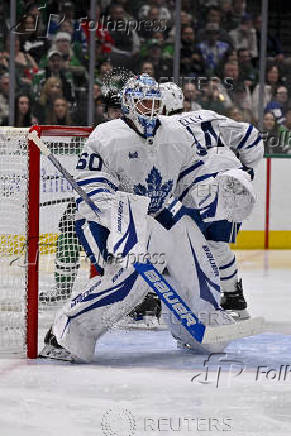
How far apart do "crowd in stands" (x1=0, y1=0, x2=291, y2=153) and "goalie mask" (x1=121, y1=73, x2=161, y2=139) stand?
402 centimetres

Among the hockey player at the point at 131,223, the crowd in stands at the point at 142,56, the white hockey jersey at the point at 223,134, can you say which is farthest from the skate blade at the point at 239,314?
the crowd in stands at the point at 142,56

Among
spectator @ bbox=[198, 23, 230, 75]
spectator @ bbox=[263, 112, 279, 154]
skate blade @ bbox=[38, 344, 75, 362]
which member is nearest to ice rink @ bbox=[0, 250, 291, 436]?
skate blade @ bbox=[38, 344, 75, 362]

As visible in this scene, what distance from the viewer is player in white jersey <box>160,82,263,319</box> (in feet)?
13.6

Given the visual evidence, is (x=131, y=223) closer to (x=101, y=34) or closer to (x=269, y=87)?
(x=101, y=34)

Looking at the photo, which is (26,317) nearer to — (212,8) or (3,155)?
(3,155)

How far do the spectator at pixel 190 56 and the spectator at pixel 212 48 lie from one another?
0.22 ft

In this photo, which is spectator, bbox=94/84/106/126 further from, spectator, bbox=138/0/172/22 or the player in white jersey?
the player in white jersey

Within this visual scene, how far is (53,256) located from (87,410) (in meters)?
1.64

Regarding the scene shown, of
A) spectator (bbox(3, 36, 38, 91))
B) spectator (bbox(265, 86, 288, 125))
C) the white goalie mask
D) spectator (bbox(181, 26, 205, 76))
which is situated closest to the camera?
the white goalie mask

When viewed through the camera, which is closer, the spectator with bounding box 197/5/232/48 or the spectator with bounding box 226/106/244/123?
the spectator with bounding box 226/106/244/123

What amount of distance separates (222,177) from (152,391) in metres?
0.95

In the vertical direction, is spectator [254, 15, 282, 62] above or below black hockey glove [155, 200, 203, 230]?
above

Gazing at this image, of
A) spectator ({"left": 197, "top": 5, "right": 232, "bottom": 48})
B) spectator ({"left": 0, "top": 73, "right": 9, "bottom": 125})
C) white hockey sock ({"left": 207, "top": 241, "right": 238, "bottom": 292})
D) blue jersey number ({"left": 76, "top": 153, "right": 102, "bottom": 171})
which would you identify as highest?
spectator ({"left": 197, "top": 5, "right": 232, "bottom": 48})

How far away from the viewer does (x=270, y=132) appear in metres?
8.64
